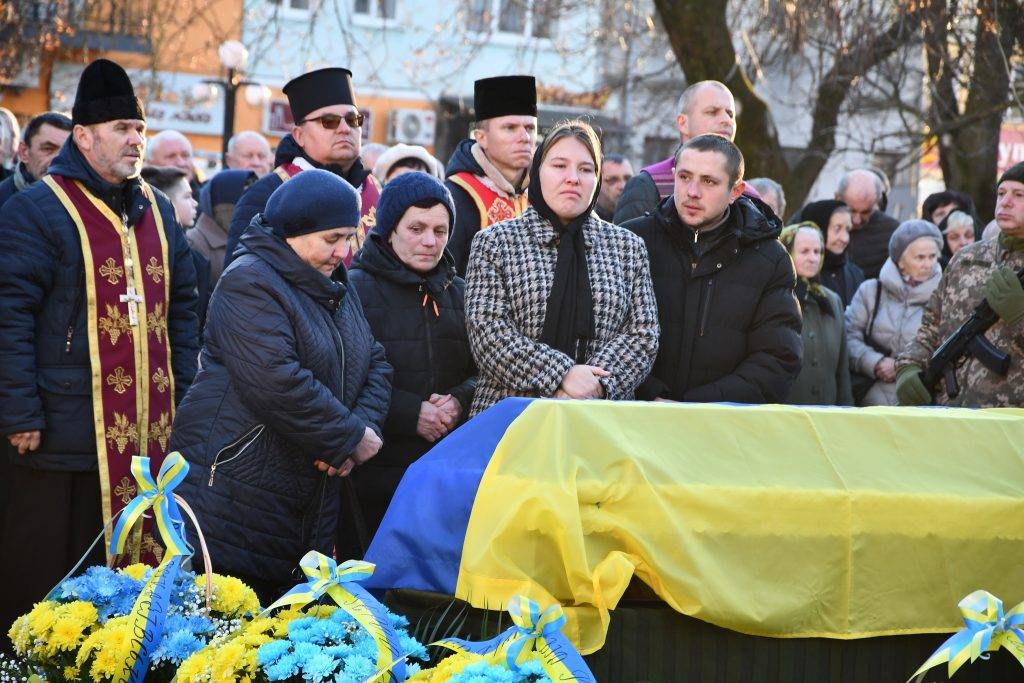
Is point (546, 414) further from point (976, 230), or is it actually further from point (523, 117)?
point (976, 230)

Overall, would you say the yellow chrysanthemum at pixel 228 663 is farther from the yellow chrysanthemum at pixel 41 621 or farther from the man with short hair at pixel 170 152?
the man with short hair at pixel 170 152

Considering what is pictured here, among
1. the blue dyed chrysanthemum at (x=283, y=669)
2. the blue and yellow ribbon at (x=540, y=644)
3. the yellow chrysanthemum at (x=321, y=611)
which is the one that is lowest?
the blue dyed chrysanthemum at (x=283, y=669)

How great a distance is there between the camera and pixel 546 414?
355cm

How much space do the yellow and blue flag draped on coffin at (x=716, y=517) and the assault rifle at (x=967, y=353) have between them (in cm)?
233

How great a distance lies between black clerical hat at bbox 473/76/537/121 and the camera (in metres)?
6.25

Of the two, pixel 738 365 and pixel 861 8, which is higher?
pixel 861 8

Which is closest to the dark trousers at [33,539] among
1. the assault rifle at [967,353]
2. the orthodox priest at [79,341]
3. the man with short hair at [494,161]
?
the orthodox priest at [79,341]

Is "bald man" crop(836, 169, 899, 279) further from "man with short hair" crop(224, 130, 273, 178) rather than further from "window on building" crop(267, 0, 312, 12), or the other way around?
"window on building" crop(267, 0, 312, 12)

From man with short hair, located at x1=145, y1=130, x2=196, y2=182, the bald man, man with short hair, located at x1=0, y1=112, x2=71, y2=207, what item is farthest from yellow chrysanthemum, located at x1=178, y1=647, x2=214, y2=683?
the bald man

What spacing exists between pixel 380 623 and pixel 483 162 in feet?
11.5

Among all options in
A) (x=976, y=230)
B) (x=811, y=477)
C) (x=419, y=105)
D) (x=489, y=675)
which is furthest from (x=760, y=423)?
(x=419, y=105)

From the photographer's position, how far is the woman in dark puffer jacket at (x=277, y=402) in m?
4.69

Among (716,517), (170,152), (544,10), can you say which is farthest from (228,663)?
(544,10)

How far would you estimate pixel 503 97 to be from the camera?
20.6 ft
